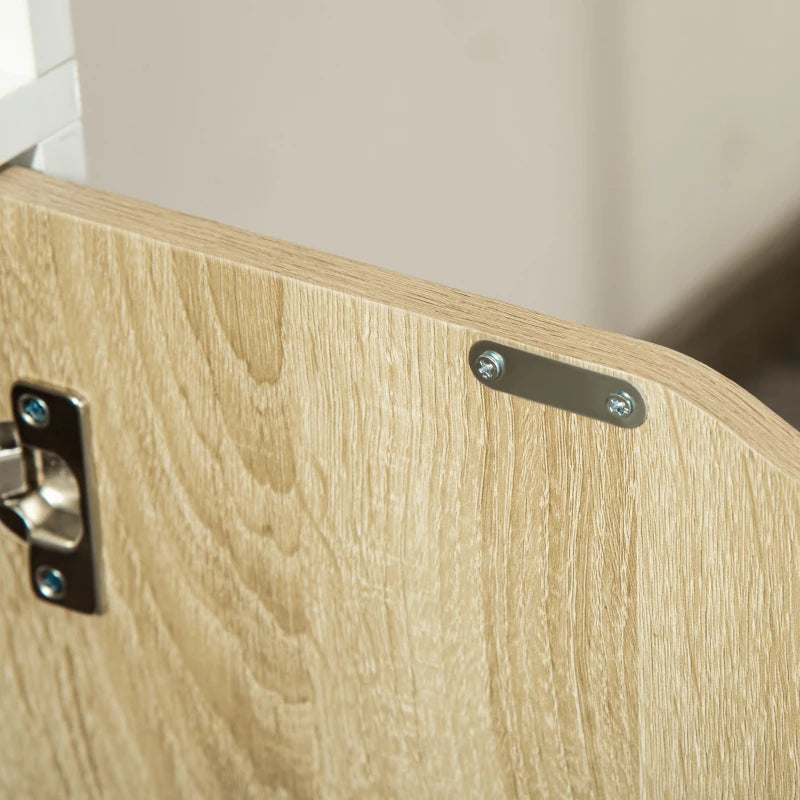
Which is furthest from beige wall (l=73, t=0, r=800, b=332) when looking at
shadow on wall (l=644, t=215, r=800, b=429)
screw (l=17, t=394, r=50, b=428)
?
screw (l=17, t=394, r=50, b=428)

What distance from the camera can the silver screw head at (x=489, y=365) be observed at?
33 centimetres

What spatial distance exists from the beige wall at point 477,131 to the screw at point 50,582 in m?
0.28

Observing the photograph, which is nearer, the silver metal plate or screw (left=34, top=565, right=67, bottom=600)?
the silver metal plate

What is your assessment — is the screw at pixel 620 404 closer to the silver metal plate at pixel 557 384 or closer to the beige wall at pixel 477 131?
the silver metal plate at pixel 557 384

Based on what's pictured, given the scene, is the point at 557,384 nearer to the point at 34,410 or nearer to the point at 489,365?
the point at 489,365

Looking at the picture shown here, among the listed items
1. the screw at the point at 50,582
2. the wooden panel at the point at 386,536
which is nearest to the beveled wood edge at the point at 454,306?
the wooden panel at the point at 386,536

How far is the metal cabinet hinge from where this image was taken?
423 millimetres

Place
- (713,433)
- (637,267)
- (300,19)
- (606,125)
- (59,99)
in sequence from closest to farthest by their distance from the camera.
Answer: (713,433) → (59,99) → (300,19) → (606,125) → (637,267)

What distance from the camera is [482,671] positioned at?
1.25 feet

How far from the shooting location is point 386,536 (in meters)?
0.38

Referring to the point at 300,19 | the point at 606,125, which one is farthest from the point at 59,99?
the point at 606,125

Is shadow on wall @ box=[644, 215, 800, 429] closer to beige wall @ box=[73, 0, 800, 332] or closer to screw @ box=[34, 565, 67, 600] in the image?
beige wall @ box=[73, 0, 800, 332]

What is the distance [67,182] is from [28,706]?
0.61ft

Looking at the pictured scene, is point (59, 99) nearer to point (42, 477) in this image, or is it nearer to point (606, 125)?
point (42, 477)
